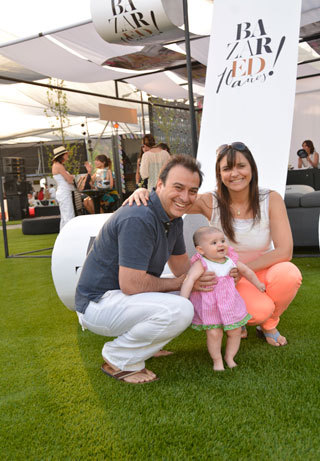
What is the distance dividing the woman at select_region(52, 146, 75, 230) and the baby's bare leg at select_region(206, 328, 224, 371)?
16.2 feet

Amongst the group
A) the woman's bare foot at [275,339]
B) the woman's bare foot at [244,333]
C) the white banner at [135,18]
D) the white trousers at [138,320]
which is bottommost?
the woman's bare foot at [244,333]

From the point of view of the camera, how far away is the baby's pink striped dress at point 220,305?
1.97m

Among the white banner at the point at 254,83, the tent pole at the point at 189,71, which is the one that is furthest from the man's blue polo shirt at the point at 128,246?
the tent pole at the point at 189,71

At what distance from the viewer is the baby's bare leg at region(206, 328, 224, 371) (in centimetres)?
199

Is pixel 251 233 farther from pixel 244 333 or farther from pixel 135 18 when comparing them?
pixel 135 18

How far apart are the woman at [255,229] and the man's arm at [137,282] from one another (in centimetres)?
48

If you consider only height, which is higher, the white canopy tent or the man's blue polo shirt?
the white canopy tent

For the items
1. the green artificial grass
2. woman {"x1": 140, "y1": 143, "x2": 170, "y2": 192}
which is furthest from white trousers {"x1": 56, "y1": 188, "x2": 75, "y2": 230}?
the green artificial grass

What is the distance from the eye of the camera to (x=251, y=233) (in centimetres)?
228

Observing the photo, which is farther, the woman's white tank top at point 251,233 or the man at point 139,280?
the woman's white tank top at point 251,233

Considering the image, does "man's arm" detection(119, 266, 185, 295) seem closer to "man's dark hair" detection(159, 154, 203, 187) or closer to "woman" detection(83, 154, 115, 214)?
"man's dark hair" detection(159, 154, 203, 187)

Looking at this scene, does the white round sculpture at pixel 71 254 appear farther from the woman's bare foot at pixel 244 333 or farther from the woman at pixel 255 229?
the woman's bare foot at pixel 244 333

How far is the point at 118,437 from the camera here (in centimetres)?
155

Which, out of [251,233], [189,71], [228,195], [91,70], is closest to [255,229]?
[251,233]
